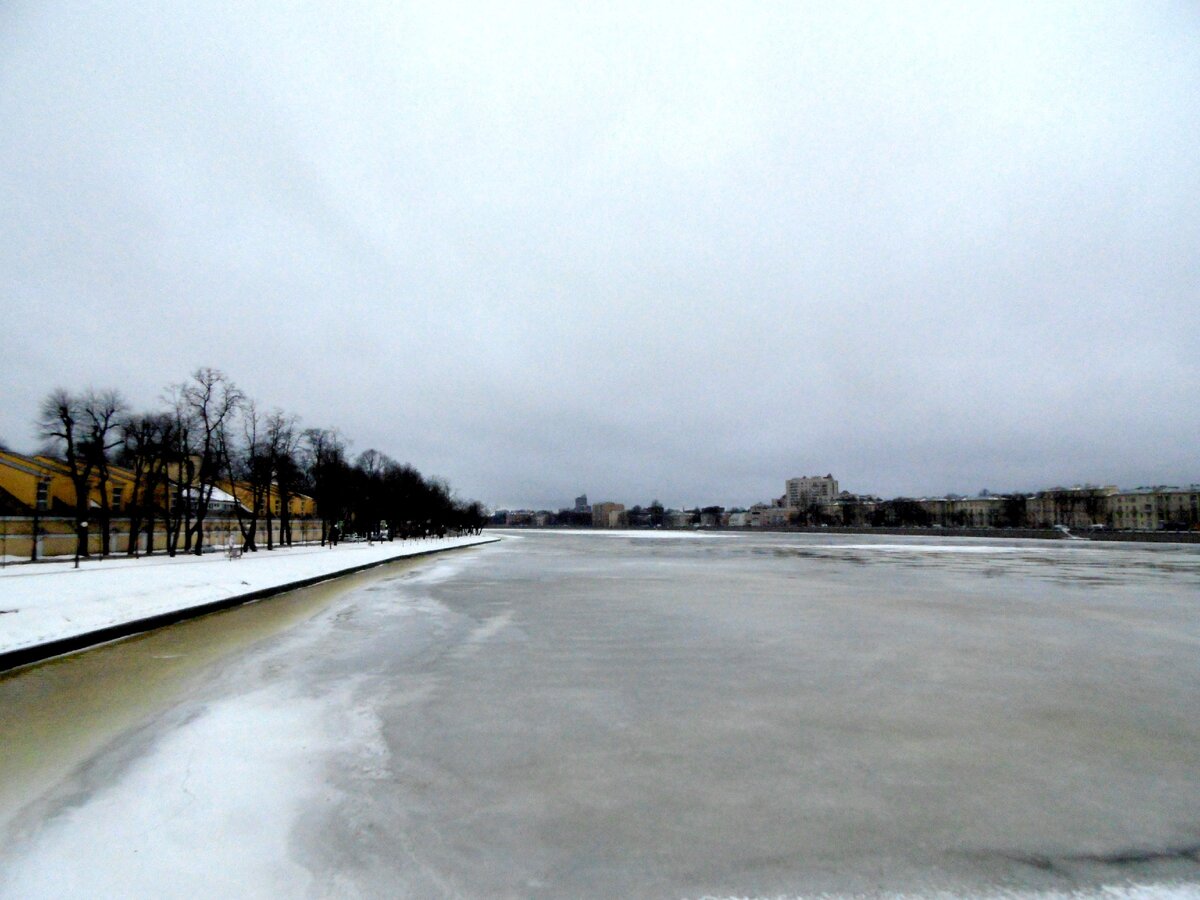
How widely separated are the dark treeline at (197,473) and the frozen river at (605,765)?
29.5 m

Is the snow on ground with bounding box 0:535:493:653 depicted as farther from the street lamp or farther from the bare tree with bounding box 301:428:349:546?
the bare tree with bounding box 301:428:349:546

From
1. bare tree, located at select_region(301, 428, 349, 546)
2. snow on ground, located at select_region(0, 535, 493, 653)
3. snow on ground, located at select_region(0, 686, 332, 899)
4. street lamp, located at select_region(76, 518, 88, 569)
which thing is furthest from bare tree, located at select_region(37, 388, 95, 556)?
snow on ground, located at select_region(0, 686, 332, 899)

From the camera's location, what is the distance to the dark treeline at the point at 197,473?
1474 inches

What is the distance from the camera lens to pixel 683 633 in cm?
1235

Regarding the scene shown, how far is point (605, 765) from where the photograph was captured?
18.4ft

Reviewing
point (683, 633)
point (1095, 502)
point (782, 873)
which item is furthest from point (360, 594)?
point (1095, 502)

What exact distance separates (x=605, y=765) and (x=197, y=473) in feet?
201

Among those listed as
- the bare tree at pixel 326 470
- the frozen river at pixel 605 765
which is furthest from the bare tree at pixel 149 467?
the frozen river at pixel 605 765

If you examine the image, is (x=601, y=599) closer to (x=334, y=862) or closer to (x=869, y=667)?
(x=869, y=667)

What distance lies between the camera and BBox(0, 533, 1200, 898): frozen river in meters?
3.98

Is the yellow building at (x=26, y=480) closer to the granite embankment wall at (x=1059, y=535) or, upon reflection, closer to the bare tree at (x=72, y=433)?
the bare tree at (x=72, y=433)

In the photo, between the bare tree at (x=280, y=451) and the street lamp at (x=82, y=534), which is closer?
the street lamp at (x=82, y=534)

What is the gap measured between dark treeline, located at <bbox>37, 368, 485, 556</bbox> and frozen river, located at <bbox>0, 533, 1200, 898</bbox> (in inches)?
1159

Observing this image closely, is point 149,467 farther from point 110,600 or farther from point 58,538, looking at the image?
point 110,600
